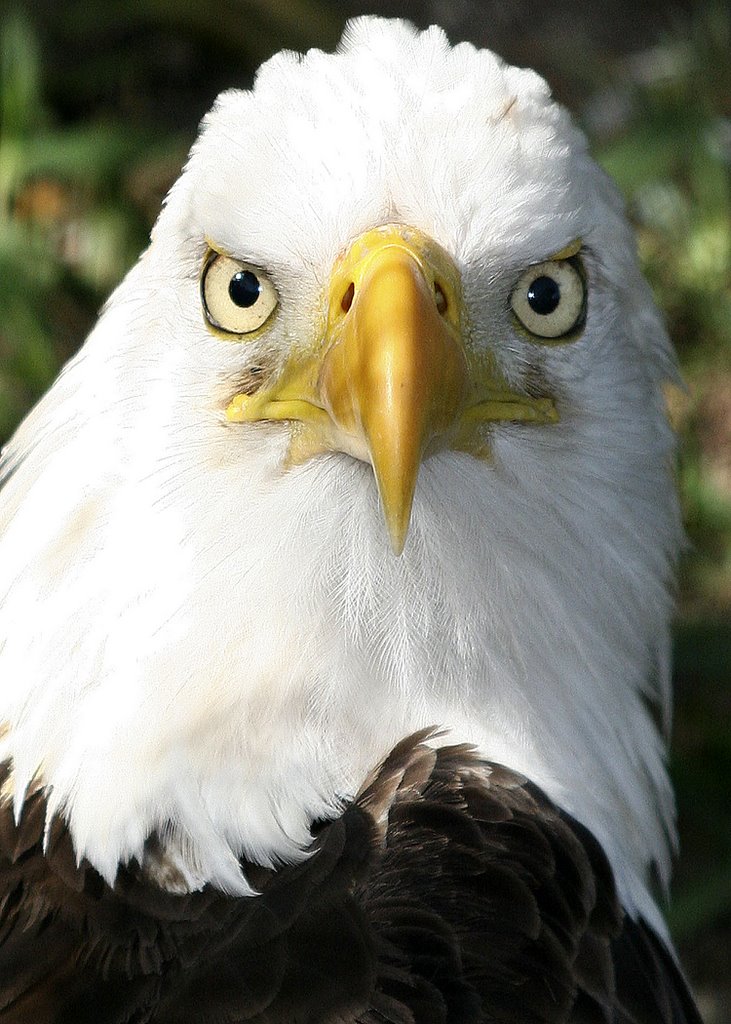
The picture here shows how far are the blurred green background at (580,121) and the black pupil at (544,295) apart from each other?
2.69 m

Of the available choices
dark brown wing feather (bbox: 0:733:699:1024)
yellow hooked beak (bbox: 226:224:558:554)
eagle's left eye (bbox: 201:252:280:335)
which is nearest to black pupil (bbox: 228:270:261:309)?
eagle's left eye (bbox: 201:252:280:335)

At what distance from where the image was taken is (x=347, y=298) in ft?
7.50

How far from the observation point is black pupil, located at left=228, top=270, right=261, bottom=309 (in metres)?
2.40

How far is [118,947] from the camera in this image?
221 cm

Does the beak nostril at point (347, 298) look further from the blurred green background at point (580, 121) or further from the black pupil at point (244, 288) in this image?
the blurred green background at point (580, 121)

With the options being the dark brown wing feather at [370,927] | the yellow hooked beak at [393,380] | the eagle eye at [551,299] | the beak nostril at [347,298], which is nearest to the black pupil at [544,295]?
the eagle eye at [551,299]

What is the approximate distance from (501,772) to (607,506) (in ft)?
1.58

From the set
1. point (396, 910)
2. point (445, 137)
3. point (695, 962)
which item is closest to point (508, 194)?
point (445, 137)

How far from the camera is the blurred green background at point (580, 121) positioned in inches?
202

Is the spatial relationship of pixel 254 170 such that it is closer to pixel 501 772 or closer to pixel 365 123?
pixel 365 123

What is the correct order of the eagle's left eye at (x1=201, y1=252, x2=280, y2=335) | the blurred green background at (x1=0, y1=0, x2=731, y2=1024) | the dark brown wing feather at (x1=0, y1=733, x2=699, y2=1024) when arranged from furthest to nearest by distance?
1. the blurred green background at (x1=0, y1=0, x2=731, y2=1024)
2. the eagle's left eye at (x1=201, y1=252, x2=280, y2=335)
3. the dark brown wing feather at (x1=0, y1=733, x2=699, y2=1024)

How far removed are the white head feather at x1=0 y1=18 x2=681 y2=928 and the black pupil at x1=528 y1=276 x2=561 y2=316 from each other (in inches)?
A: 2.0

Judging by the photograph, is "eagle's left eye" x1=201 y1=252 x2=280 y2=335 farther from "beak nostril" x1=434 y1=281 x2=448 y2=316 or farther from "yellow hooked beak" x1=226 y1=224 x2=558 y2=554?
"beak nostril" x1=434 y1=281 x2=448 y2=316

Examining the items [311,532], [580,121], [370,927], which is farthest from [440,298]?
[580,121]
